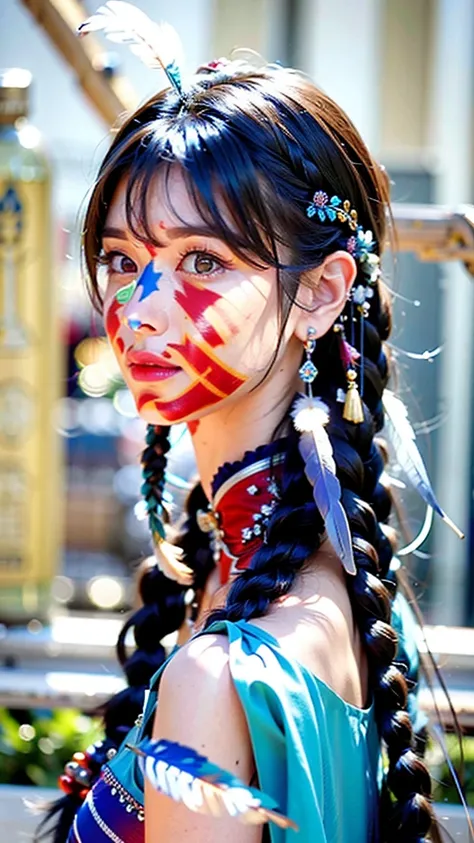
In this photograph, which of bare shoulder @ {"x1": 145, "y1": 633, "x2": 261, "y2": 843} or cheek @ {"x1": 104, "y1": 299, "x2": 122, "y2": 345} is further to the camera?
cheek @ {"x1": 104, "y1": 299, "x2": 122, "y2": 345}

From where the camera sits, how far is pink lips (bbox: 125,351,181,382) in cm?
132

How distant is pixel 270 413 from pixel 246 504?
119mm

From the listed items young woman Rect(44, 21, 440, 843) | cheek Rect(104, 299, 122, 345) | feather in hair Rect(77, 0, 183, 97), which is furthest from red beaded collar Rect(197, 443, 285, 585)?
feather in hair Rect(77, 0, 183, 97)

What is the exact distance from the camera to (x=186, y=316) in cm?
130

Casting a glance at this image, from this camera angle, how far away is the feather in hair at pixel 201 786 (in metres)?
1.00

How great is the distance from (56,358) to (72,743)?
1.01 meters

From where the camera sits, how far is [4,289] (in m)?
2.79

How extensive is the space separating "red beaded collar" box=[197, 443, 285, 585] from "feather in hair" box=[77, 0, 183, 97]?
1.66 ft

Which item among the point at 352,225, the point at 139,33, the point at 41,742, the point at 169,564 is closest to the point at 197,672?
the point at 169,564

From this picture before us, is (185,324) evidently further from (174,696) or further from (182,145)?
(174,696)

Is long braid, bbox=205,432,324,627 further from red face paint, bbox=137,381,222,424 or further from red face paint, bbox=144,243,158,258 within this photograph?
red face paint, bbox=144,243,158,258

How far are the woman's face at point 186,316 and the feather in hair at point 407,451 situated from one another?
264 mm

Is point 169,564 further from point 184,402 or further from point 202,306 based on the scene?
point 202,306

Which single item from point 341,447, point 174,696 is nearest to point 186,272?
point 341,447
